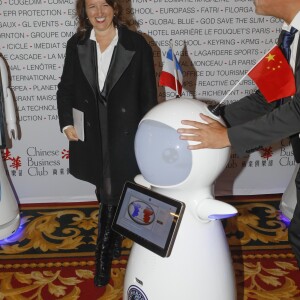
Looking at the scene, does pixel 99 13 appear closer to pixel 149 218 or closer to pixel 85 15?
pixel 85 15

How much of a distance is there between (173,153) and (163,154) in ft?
0.11

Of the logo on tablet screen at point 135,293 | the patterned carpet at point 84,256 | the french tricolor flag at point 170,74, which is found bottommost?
the patterned carpet at point 84,256

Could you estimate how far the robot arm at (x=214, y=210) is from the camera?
1.50 metres

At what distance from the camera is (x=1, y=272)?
94.0 inches

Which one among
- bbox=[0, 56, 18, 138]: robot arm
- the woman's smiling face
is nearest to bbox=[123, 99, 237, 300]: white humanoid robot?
the woman's smiling face

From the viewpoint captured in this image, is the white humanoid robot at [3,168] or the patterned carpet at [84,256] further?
the white humanoid robot at [3,168]

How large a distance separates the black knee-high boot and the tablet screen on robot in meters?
0.57

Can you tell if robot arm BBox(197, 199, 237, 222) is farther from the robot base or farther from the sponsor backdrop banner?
the sponsor backdrop banner

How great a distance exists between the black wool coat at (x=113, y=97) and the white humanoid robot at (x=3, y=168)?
18.3 inches

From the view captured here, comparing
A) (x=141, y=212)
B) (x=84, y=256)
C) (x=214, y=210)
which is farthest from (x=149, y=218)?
(x=84, y=256)

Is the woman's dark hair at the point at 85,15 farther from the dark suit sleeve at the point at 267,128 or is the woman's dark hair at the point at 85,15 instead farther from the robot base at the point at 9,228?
the robot base at the point at 9,228

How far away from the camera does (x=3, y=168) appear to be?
8.84ft

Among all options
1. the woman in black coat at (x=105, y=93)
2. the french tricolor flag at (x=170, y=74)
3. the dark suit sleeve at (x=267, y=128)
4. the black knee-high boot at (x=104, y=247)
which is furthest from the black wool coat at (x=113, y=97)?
the dark suit sleeve at (x=267, y=128)

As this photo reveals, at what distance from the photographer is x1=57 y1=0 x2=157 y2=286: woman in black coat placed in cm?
208
